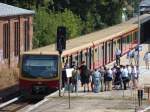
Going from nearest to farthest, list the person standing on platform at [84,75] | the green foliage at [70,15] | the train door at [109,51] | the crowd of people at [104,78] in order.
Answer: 1. the crowd of people at [104,78]
2. the person standing on platform at [84,75]
3. the train door at [109,51]
4. the green foliage at [70,15]

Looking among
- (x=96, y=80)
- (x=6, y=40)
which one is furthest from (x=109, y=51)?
(x=96, y=80)

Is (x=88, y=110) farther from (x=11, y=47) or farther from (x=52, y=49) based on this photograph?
(x=11, y=47)

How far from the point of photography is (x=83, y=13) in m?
84.3

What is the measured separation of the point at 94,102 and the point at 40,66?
380 centimetres

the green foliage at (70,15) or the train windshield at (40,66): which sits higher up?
the green foliage at (70,15)

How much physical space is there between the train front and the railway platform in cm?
60

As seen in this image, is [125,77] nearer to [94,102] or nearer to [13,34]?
[94,102]

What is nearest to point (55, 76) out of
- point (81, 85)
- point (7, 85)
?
point (81, 85)

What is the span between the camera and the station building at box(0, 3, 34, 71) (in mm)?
46812

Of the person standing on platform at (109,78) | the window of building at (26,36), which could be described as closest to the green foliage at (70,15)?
the window of building at (26,36)

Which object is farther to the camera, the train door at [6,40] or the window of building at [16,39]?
the window of building at [16,39]

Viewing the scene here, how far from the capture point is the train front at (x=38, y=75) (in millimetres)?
31656

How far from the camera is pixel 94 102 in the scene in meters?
29.8

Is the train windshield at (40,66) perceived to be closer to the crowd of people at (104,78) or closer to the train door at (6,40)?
the crowd of people at (104,78)
